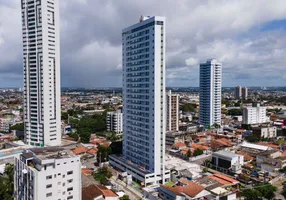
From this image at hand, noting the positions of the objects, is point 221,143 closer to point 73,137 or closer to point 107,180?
point 107,180

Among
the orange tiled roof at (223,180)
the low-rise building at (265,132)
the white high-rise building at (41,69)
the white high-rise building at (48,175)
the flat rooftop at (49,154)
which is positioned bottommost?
the orange tiled roof at (223,180)

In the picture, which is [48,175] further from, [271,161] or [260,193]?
[271,161]

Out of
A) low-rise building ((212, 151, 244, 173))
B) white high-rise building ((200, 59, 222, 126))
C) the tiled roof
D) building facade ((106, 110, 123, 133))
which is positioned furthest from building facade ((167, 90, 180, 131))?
the tiled roof

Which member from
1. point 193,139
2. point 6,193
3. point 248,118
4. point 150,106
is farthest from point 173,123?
point 6,193

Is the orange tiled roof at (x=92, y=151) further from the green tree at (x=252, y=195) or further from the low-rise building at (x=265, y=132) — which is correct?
the low-rise building at (x=265, y=132)

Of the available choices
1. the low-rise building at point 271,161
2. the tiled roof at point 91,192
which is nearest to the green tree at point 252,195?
the low-rise building at point 271,161

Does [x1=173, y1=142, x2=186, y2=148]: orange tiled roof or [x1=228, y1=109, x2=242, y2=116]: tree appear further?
[x1=228, y1=109, x2=242, y2=116]: tree

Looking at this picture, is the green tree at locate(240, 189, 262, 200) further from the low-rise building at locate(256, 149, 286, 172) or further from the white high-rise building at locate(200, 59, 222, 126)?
the white high-rise building at locate(200, 59, 222, 126)
